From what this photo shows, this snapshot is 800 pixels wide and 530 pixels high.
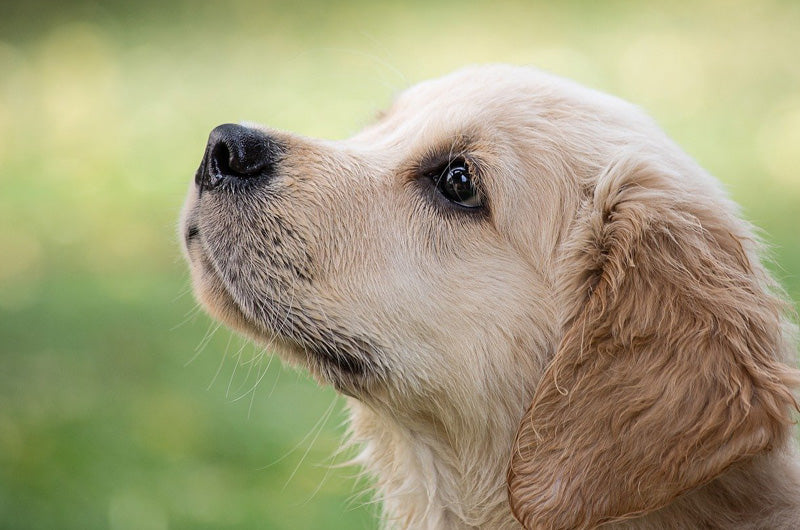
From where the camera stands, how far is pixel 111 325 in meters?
7.05

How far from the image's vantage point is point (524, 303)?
3.14m

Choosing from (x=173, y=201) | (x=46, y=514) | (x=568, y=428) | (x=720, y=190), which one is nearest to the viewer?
(x=568, y=428)

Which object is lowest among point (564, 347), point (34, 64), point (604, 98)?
point (34, 64)

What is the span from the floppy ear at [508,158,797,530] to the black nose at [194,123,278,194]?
3.36 ft

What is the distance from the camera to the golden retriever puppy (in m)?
2.86

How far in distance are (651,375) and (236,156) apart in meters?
1.46

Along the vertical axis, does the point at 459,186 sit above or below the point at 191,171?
above

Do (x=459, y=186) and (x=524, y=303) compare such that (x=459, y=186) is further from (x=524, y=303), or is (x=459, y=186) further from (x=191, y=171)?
(x=191, y=171)

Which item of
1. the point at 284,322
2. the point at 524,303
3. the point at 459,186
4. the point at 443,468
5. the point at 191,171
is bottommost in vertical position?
the point at 191,171

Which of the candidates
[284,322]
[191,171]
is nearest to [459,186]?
[284,322]

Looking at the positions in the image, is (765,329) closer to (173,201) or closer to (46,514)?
(46,514)

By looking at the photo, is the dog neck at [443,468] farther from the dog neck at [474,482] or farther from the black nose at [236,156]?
the black nose at [236,156]

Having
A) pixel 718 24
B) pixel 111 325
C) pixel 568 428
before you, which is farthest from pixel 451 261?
pixel 718 24

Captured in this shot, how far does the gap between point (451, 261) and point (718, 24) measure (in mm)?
11364
